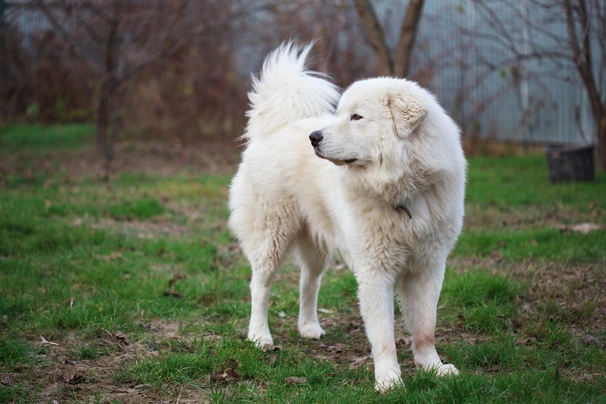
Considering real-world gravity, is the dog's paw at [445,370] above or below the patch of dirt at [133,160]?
below

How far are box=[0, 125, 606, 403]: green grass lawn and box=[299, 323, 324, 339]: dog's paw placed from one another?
0.20 feet

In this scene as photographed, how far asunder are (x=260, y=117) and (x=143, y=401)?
6.50 ft

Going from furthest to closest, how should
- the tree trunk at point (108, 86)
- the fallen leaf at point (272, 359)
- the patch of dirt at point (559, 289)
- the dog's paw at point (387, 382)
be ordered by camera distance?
the tree trunk at point (108, 86), the patch of dirt at point (559, 289), the fallen leaf at point (272, 359), the dog's paw at point (387, 382)

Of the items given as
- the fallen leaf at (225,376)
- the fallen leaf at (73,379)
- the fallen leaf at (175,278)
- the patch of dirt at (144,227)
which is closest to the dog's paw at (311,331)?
the fallen leaf at (225,376)

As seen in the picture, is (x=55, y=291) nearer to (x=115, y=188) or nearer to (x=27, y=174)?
(x=115, y=188)

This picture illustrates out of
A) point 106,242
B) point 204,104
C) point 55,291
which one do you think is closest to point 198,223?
point 106,242

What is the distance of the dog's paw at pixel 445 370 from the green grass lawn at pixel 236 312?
0.29 ft

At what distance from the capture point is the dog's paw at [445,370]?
133 inches

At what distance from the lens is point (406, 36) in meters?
8.35

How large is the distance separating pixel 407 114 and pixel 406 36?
5.20 m

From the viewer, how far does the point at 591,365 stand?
3.53 metres

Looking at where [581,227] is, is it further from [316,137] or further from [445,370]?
[316,137]

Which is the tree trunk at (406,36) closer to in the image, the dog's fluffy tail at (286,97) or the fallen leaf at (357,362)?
the dog's fluffy tail at (286,97)

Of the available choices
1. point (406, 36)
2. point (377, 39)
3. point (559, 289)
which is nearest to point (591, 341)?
point (559, 289)
